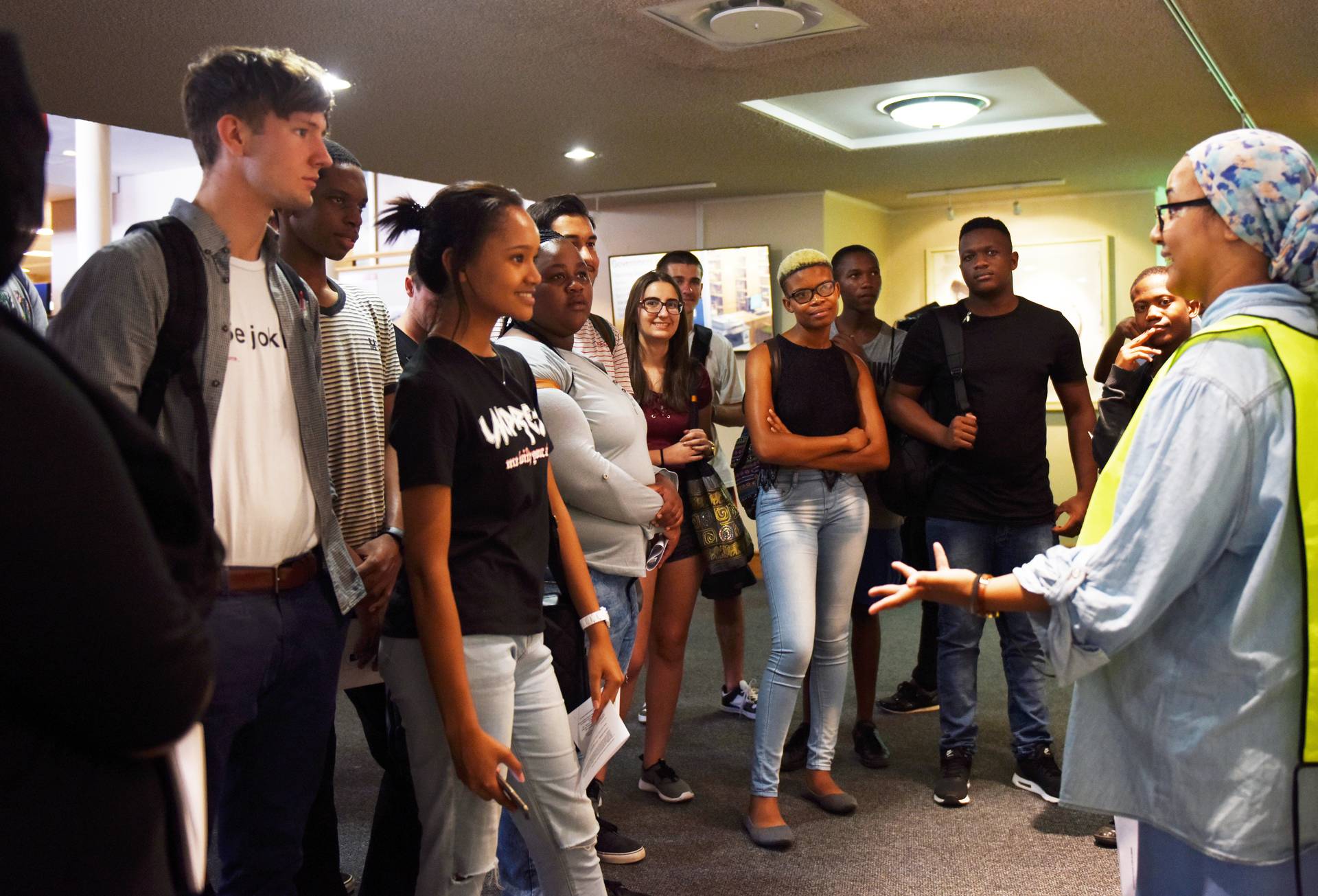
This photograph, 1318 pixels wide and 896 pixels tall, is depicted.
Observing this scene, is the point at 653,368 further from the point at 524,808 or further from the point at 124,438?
the point at 124,438

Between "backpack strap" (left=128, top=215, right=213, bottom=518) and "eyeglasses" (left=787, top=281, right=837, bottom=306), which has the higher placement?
"eyeglasses" (left=787, top=281, right=837, bottom=306)

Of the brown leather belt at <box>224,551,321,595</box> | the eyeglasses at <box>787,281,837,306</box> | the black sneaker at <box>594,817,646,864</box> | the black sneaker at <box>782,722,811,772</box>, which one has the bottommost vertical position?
the black sneaker at <box>594,817,646,864</box>

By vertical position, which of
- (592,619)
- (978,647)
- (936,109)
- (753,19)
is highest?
(936,109)

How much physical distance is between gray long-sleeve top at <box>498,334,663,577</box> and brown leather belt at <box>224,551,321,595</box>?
771mm

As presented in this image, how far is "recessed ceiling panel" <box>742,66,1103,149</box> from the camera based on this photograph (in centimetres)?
602

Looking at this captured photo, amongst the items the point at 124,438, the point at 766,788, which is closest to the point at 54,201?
the point at 766,788

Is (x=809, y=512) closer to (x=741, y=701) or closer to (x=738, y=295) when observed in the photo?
(x=741, y=701)

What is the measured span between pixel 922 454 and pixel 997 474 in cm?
26

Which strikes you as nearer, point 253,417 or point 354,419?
point 253,417

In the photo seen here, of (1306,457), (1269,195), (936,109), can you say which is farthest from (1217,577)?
(936,109)

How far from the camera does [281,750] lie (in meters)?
1.91

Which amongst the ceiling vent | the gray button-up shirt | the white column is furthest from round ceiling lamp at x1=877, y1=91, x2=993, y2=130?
the white column

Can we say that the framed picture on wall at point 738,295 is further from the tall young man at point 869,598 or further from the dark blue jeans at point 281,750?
the dark blue jeans at point 281,750

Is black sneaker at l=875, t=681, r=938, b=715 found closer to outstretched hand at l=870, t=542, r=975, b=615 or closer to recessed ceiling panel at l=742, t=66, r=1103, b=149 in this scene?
recessed ceiling panel at l=742, t=66, r=1103, b=149
